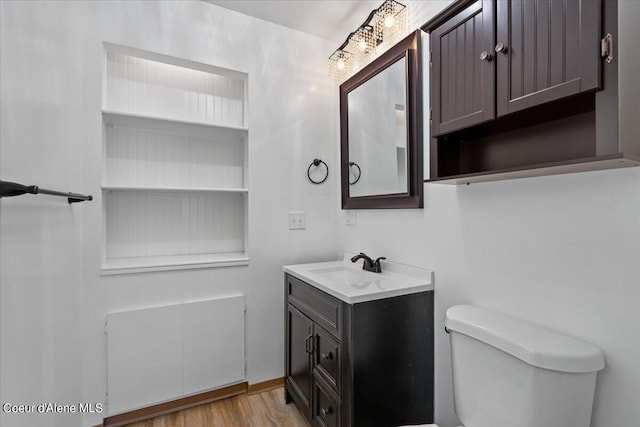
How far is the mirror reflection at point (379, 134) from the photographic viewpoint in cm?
167

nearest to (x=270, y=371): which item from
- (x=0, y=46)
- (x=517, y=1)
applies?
(x=0, y=46)

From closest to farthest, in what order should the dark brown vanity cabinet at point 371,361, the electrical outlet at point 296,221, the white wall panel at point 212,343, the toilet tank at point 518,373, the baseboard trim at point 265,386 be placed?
the toilet tank at point 518,373, the dark brown vanity cabinet at point 371,361, the white wall panel at point 212,343, the baseboard trim at point 265,386, the electrical outlet at point 296,221

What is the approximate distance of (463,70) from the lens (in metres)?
1.13

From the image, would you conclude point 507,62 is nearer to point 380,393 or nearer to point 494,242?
point 494,242

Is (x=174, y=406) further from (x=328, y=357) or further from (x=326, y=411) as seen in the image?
(x=328, y=357)

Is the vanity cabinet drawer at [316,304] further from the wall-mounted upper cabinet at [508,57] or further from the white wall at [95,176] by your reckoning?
the wall-mounted upper cabinet at [508,57]

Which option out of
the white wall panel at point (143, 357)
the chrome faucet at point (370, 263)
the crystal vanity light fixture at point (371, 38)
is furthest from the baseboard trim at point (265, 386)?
the crystal vanity light fixture at point (371, 38)

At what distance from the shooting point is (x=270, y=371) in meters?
2.11

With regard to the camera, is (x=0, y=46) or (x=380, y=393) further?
(x=380, y=393)

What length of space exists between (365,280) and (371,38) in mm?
1397

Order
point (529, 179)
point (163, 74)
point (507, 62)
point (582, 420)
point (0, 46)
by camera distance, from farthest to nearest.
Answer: point (163, 74)
point (529, 179)
point (507, 62)
point (582, 420)
point (0, 46)

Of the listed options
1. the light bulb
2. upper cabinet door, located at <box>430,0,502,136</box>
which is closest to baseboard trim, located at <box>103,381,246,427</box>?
upper cabinet door, located at <box>430,0,502,136</box>

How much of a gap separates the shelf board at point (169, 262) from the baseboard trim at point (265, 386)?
81 centimetres

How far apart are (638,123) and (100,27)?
2.32m
